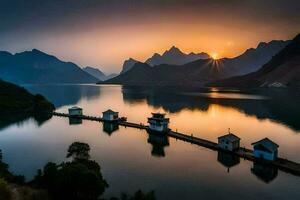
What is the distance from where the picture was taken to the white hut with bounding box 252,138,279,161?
4900cm

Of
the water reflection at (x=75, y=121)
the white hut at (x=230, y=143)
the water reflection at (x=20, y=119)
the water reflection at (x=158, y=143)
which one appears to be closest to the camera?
the white hut at (x=230, y=143)

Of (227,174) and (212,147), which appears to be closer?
(227,174)

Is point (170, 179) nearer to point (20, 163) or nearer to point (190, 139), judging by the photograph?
point (190, 139)

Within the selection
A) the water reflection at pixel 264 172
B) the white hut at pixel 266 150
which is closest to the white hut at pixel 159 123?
the white hut at pixel 266 150

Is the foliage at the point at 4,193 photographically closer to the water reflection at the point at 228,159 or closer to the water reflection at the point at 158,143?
the water reflection at the point at 158,143

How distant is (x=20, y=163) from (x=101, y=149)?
16.4 meters

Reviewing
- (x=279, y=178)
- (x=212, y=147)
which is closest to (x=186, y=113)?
(x=212, y=147)

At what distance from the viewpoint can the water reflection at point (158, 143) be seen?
5828cm

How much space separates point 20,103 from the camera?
123 meters

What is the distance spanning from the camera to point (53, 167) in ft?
115

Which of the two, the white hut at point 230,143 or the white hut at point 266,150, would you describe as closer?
the white hut at point 266,150

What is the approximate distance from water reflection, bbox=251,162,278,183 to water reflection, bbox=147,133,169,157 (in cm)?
1775

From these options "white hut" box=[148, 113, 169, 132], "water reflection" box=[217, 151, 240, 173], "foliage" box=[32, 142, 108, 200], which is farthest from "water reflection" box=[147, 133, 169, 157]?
"foliage" box=[32, 142, 108, 200]

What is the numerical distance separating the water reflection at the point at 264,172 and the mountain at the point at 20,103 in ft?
299
